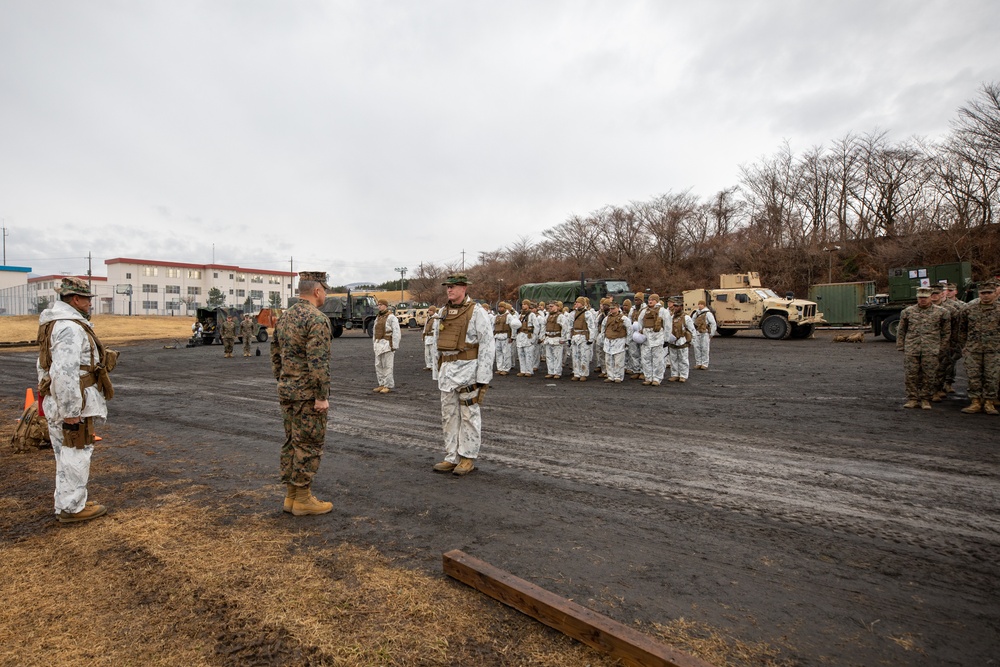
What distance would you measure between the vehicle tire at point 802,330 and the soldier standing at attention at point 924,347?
51.6ft

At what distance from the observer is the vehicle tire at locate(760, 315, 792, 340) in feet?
77.7

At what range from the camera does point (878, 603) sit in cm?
298

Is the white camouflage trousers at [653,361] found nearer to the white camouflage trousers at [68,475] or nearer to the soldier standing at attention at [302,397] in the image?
the soldier standing at attention at [302,397]

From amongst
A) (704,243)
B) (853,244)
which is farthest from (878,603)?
(704,243)

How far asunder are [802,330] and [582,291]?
13.4 metres

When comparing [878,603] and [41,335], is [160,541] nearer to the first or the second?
[41,335]

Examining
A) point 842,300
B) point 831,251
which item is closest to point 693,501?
point 842,300

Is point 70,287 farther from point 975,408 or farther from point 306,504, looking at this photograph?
point 975,408

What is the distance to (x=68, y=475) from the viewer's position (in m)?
4.20

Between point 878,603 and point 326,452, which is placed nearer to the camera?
point 878,603

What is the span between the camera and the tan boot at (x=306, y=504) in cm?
434

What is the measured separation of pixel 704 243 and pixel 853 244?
11981 millimetres

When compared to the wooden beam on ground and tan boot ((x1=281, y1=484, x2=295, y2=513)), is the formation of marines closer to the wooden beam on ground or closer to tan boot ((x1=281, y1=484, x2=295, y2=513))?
the wooden beam on ground

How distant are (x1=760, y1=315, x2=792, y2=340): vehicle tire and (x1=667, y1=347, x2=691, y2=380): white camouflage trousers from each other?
524 inches
